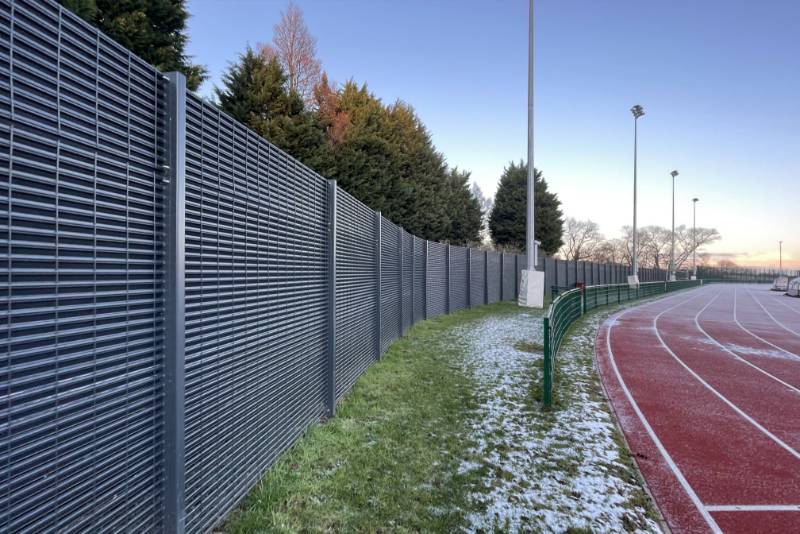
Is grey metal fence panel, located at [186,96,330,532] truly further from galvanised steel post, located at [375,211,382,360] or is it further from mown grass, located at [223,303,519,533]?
galvanised steel post, located at [375,211,382,360]

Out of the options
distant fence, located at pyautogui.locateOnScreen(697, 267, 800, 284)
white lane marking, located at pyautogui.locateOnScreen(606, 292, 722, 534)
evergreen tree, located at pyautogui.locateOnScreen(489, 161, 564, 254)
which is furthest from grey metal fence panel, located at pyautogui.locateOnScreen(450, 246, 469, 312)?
distant fence, located at pyautogui.locateOnScreen(697, 267, 800, 284)

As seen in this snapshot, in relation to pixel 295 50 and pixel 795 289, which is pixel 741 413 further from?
pixel 795 289

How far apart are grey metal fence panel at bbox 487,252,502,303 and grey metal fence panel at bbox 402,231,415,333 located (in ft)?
31.7

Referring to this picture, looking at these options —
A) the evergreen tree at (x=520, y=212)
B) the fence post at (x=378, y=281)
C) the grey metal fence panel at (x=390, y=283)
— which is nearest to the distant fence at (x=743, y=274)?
the evergreen tree at (x=520, y=212)

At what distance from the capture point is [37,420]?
1575 mm

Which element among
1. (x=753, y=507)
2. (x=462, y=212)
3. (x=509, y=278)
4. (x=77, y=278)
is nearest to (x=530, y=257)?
(x=753, y=507)

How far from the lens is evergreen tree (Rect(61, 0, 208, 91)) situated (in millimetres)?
11148

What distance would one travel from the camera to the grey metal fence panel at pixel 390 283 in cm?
822

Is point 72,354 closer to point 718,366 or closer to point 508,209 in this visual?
point 718,366

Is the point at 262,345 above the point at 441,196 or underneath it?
underneath

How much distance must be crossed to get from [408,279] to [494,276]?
11.2 metres

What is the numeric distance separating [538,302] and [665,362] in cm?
321

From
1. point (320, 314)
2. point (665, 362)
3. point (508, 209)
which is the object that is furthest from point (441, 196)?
point (320, 314)

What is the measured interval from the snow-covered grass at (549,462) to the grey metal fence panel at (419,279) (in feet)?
16.5
